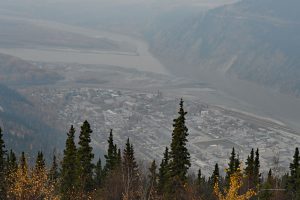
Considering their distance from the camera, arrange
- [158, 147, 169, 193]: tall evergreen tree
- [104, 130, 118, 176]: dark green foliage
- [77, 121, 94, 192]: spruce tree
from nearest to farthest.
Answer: [77, 121, 94, 192]: spruce tree, [158, 147, 169, 193]: tall evergreen tree, [104, 130, 118, 176]: dark green foliage

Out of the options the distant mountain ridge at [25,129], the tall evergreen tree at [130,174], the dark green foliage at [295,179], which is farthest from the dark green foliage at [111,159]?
the distant mountain ridge at [25,129]

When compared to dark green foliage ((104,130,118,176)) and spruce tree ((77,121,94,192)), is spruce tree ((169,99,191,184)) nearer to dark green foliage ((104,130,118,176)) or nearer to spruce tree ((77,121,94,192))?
spruce tree ((77,121,94,192))

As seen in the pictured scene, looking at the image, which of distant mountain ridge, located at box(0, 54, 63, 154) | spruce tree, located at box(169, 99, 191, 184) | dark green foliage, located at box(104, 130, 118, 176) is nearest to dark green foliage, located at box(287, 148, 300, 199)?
spruce tree, located at box(169, 99, 191, 184)

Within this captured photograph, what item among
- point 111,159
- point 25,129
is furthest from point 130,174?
point 25,129

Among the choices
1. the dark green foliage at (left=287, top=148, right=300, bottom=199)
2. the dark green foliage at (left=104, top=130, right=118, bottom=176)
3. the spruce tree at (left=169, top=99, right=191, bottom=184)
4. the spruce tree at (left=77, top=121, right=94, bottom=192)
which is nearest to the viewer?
the spruce tree at (left=169, top=99, right=191, bottom=184)

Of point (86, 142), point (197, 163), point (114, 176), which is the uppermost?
point (86, 142)

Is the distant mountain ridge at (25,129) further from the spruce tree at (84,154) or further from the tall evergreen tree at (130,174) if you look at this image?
the spruce tree at (84,154)

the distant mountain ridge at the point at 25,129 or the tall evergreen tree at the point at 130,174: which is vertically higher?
the tall evergreen tree at the point at 130,174

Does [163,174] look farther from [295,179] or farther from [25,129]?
[25,129]

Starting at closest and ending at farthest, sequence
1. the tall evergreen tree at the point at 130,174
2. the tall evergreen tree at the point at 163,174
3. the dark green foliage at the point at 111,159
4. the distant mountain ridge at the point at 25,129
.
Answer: the tall evergreen tree at the point at 130,174 → the tall evergreen tree at the point at 163,174 → the dark green foliage at the point at 111,159 → the distant mountain ridge at the point at 25,129

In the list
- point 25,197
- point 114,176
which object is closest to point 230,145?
point 114,176

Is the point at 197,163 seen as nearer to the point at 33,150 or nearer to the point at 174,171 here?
the point at 33,150
